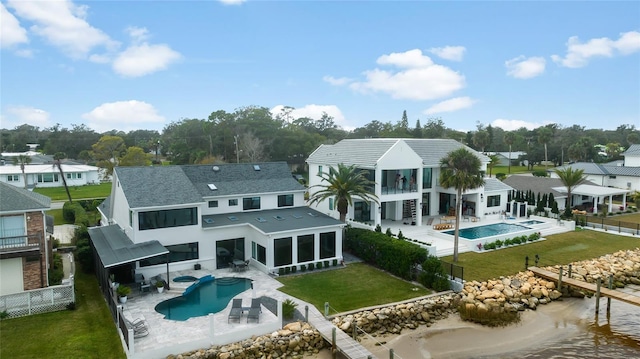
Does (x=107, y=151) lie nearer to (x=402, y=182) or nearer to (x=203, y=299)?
(x=402, y=182)

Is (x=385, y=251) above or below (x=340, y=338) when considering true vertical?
above

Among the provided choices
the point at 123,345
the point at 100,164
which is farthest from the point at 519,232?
the point at 100,164

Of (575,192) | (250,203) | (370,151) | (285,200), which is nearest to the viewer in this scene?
(250,203)

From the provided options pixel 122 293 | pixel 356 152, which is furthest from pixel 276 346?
pixel 356 152

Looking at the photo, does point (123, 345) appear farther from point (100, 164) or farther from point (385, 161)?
point (100, 164)

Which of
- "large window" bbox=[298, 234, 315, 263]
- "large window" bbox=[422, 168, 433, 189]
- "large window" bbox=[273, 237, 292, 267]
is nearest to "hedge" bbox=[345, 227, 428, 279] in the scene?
"large window" bbox=[298, 234, 315, 263]

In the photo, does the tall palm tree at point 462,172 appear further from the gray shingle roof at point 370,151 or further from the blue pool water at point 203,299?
the blue pool water at point 203,299

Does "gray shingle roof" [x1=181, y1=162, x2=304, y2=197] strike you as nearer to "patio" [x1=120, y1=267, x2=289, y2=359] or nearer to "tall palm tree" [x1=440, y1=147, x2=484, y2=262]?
"patio" [x1=120, y1=267, x2=289, y2=359]

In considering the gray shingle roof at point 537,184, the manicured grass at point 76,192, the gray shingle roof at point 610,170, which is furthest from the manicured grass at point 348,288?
the gray shingle roof at point 610,170
